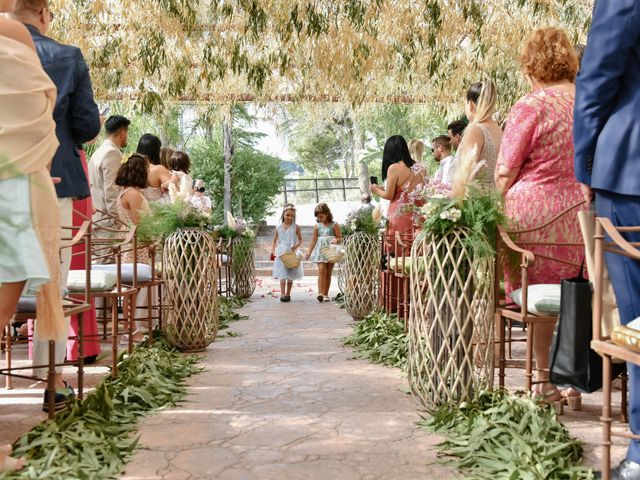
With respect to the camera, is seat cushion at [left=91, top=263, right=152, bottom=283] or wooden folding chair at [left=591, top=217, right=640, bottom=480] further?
seat cushion at [left=91, top=263, right=152, bottom=283]

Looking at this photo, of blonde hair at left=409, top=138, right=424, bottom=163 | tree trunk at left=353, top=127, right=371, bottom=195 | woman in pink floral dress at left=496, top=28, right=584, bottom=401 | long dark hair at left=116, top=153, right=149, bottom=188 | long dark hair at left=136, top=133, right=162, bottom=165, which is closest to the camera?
woman in pink floral dress at left=496, top=28, right=584, bottom=401

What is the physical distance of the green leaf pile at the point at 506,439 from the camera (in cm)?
304

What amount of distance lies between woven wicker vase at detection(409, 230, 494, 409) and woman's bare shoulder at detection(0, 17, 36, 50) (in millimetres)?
2114

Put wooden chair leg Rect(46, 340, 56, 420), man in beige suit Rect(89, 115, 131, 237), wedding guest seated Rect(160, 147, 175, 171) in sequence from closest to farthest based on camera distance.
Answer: wooden chair leg Rect(46, 340, 56, 420), man in beige suit Rect(89, 115, 131, 237), wedding guest seated Rect(160, 147, 175, 171)

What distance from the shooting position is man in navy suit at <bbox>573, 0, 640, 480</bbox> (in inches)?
107

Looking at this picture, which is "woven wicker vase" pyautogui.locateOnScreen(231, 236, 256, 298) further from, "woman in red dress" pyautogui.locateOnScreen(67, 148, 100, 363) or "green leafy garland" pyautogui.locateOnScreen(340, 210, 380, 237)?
"woman in red dress" pyautogui.locateOnScreen(67, 148, 100, 363)

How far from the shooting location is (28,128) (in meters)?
2.99

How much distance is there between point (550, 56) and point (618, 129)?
1.50 metres

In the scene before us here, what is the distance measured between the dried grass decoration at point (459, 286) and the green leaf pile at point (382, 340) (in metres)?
1.33

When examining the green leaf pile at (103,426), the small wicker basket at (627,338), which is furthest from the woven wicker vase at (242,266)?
the small wicker basket at (627,338)

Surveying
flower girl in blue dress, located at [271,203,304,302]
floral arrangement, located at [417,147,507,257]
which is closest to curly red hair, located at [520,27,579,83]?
floral arrangement, located at [417,147,507,257]

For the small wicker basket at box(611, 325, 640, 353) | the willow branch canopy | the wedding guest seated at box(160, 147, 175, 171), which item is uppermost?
the willow branch canopy

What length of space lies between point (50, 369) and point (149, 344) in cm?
232

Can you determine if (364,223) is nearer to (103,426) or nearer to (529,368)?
(529,368)
